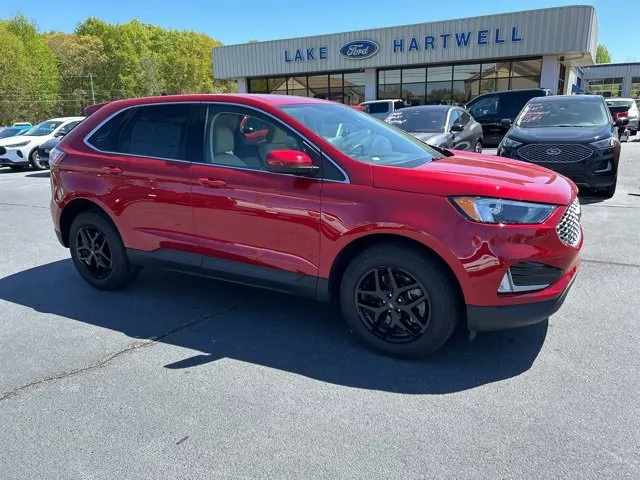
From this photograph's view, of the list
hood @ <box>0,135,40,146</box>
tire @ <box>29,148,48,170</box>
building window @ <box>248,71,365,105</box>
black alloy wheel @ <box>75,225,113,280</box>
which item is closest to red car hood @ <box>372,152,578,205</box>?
black alloy wheel @ <box>75,225,113,280</box>

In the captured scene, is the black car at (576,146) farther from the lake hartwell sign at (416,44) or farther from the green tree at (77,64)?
the green tree at (77,64)

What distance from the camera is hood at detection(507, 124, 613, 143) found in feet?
24.9

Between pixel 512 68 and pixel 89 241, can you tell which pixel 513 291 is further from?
pixel 512 68

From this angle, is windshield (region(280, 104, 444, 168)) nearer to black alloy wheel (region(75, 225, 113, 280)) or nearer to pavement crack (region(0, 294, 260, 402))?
pavement crack (region(0, 294, 260, 402))

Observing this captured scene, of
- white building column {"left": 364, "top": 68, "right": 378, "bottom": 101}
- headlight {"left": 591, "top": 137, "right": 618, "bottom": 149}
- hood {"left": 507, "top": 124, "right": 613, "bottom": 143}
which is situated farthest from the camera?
white building column {"left": 364, "top": 68, "right": 378, "bottom": 101}

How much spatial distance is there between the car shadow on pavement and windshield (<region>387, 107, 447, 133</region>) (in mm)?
6133

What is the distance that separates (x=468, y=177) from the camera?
10.1 ft

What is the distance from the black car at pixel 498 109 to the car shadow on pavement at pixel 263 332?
45.8 ft

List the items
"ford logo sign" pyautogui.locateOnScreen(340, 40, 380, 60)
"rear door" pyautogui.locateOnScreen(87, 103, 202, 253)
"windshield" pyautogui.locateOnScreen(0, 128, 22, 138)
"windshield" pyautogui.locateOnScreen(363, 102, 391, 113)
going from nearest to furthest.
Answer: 1. "rear door" pyautogui.locateOnScreen(87, 103, 202, 253)
2. "windshield" pyautogui.locateOnScreen(0, 128, 22, 138)
3. "windshield" pyautogui.locateOnScreen(363, 102, 391, 113)
4. "ford logo sign" pyautogui.locateOnScreen(340, 40, 380, 60)

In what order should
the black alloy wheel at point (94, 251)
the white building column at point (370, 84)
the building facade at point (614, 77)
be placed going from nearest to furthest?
the black alloy wheel at point (94, 251), the white building column at point (370, 84), the building facade at point (614, 77)

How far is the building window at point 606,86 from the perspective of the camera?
56713 millimetres

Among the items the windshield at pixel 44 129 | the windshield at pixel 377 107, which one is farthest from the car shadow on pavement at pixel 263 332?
the windshield at pixel 377 107

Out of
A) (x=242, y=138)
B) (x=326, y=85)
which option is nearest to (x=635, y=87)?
(x=326, y=85)

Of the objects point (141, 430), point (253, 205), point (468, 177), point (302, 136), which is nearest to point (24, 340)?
point (141, 430)
